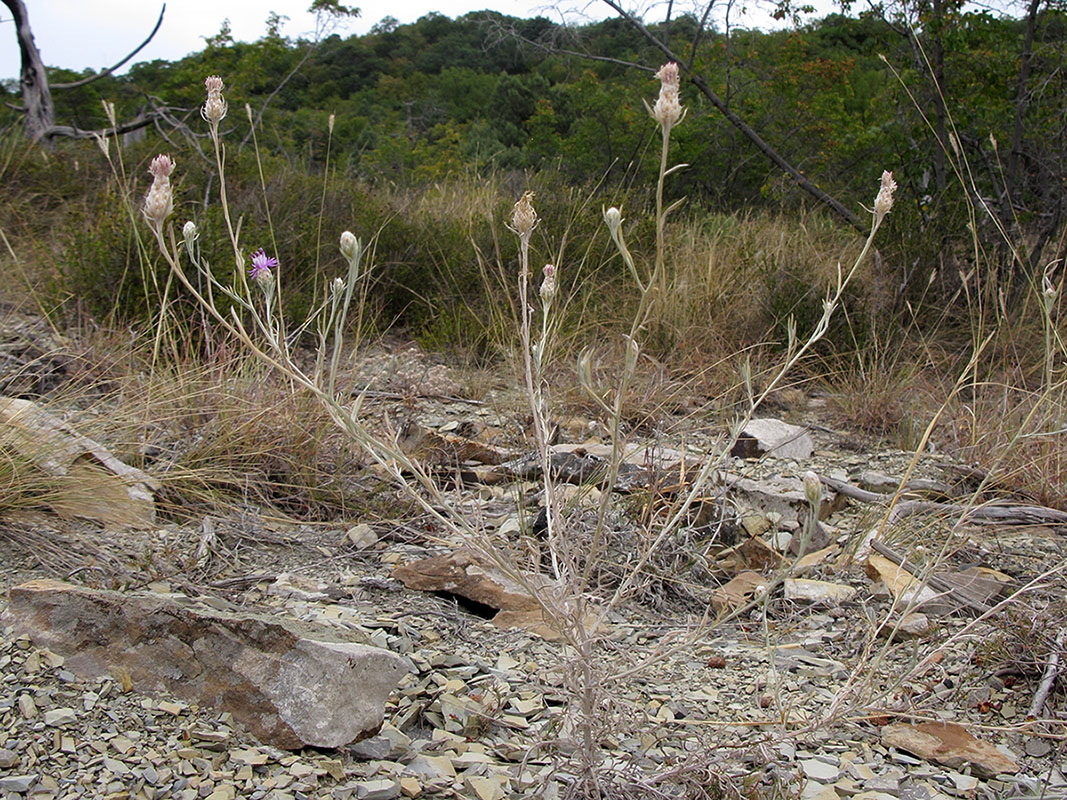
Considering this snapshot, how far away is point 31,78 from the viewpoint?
751 centimetres

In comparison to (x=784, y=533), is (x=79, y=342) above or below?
above

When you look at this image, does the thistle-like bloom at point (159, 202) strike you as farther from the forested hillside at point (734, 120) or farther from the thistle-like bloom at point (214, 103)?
the forested hillside at point (734, 120)

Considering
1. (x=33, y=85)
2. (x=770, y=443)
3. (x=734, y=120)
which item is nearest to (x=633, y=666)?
(x=770, y=443)

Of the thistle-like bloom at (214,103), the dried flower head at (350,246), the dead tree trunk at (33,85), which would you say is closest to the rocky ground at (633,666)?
the dried flower head at (350,246)

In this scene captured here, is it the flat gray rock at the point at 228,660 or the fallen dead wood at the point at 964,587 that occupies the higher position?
the flat gray rock at the point at 228,660

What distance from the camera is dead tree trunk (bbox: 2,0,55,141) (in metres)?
7.42

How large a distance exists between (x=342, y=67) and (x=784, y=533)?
21794mm

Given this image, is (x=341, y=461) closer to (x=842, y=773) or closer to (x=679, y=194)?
(x=842, y=773)

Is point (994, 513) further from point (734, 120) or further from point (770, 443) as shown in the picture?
point (734, 120)

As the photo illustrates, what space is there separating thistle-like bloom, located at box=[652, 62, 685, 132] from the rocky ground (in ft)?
2.04

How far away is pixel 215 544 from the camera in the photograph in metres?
2.13

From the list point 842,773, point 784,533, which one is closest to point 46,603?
point 842,773

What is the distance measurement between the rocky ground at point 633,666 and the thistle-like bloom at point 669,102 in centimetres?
62

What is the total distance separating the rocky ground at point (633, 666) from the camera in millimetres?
1314
